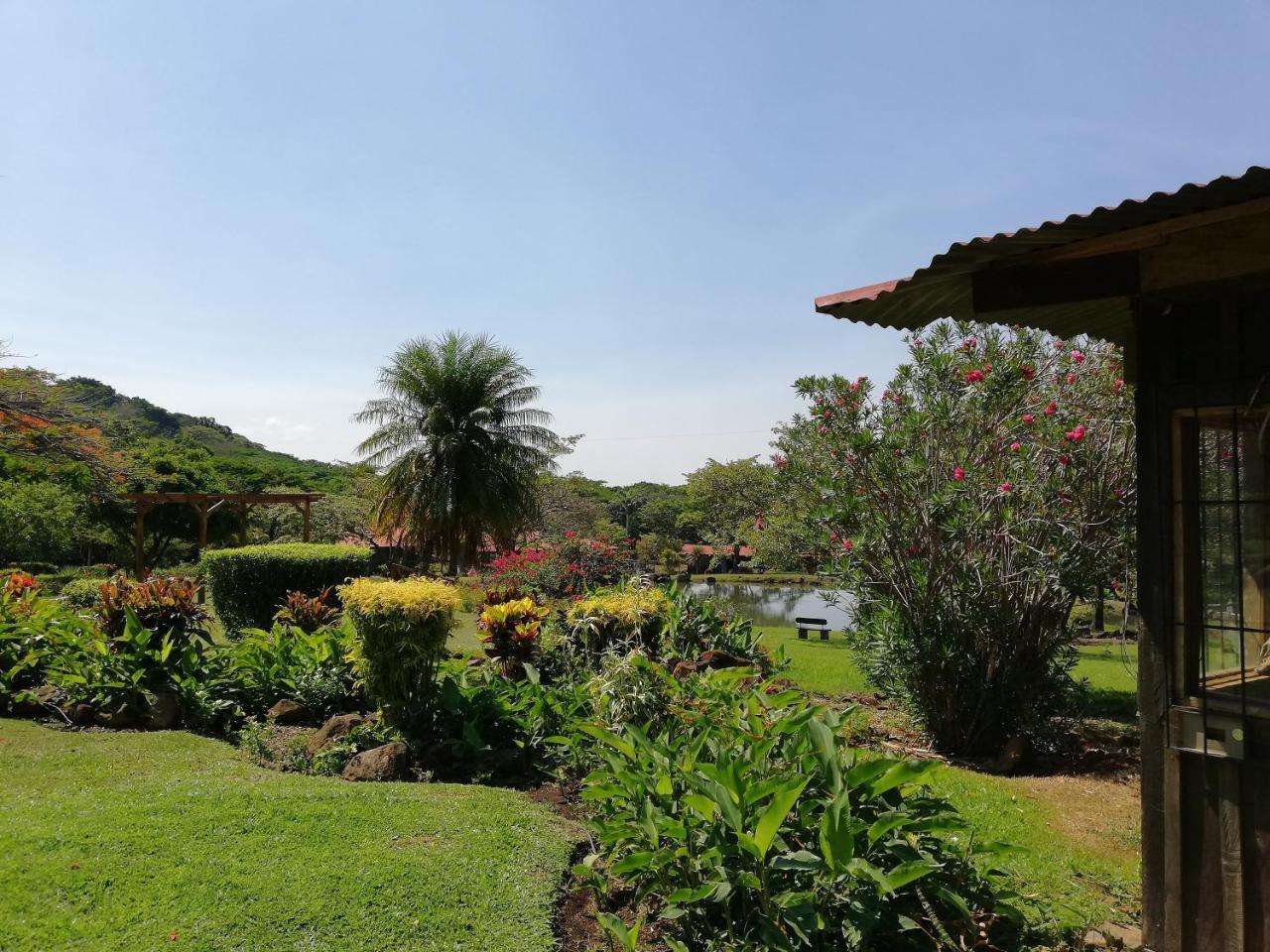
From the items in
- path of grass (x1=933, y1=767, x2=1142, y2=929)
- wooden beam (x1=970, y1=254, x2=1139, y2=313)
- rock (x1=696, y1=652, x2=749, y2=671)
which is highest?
wooden beam (x1=970, y1=254, x2=1139, y2=313)

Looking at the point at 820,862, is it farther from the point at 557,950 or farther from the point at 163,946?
the point at 163,946

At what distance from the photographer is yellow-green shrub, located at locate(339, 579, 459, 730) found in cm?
595

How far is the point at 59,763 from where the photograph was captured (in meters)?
5.38

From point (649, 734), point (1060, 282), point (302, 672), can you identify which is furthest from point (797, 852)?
point (302, 672)

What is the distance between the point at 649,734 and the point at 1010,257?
3.24m

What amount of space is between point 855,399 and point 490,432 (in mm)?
18656

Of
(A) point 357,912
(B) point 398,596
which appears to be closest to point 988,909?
→ (A) point 357,912

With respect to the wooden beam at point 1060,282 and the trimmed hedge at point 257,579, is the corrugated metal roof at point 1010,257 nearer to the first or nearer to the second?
the wooden beam at point 1060,282

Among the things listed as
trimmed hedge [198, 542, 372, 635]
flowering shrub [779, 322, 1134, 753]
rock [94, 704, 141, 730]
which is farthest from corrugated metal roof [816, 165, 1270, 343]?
trimmed hedge [198, 542, 372, 635]

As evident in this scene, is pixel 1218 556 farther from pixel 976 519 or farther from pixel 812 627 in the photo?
pixel 812 627

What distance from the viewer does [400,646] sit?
5.92 m

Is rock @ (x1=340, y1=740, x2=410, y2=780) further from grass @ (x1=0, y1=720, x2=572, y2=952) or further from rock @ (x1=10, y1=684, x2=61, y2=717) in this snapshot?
rock @ (x1=10, y1=684, x2=61, y2=717)

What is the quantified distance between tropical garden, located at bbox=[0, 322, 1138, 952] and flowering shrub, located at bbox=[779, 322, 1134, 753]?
0.11 feet

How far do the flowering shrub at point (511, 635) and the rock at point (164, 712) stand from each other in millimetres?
2509
